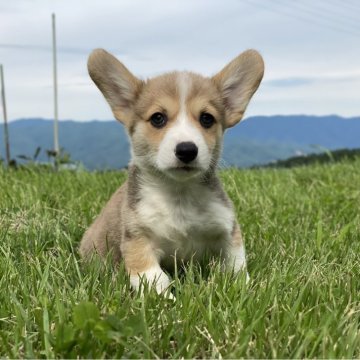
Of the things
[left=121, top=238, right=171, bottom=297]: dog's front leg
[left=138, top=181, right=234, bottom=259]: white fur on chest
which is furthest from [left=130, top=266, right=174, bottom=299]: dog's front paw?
[left=138, top=181, right=234, bottom=259]: white fur on chest

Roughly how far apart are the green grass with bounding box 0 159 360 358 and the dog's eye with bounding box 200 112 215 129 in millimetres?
902

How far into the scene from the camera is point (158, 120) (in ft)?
12.6

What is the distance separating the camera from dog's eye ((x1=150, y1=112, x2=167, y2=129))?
3.81 m

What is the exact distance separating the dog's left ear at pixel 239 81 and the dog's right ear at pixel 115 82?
611 mm

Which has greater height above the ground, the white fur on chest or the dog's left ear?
the dog's left ear

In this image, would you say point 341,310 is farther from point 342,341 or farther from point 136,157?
point 136,157

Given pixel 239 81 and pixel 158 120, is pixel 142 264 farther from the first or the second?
pixel 239 81

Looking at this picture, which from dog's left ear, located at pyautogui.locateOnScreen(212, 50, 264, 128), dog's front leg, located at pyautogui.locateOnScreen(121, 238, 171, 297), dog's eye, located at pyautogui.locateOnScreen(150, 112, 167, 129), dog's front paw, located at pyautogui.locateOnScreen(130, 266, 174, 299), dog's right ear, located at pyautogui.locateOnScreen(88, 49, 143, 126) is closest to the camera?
dog's front paw, located at pyautogui.locateOnScreen(130, 266, 174, 299)

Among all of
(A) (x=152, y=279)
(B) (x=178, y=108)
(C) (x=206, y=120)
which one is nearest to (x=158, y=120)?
(B) (x=178, y=108)

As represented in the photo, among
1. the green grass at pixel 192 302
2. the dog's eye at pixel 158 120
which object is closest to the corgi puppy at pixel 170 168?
the dog's eye at pixel 158 120

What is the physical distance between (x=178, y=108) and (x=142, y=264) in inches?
39.5

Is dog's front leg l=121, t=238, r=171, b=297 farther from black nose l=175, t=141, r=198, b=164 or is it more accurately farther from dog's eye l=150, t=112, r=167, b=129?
dog's eye l=150, t=112, r=167, b=129

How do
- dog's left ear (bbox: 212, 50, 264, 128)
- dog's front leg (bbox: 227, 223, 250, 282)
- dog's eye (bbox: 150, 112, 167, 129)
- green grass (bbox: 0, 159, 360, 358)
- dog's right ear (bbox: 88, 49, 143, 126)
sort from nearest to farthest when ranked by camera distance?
green grass (bbox: 0, 159, 360, 358) → dog's eye (bbox: 150, 112, 167, 129) → dog's front leg (bbox: 227, 223, 250, 282) → dog's right ear (bbox: 88, 49, 143, 126) → dog's left ear (bbox: 212, 50, 264, 128)

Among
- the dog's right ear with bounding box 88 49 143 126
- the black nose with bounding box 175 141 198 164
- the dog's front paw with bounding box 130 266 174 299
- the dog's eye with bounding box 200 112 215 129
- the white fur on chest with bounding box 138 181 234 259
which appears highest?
the dog's right ear with bounding box 88 49 143 126
